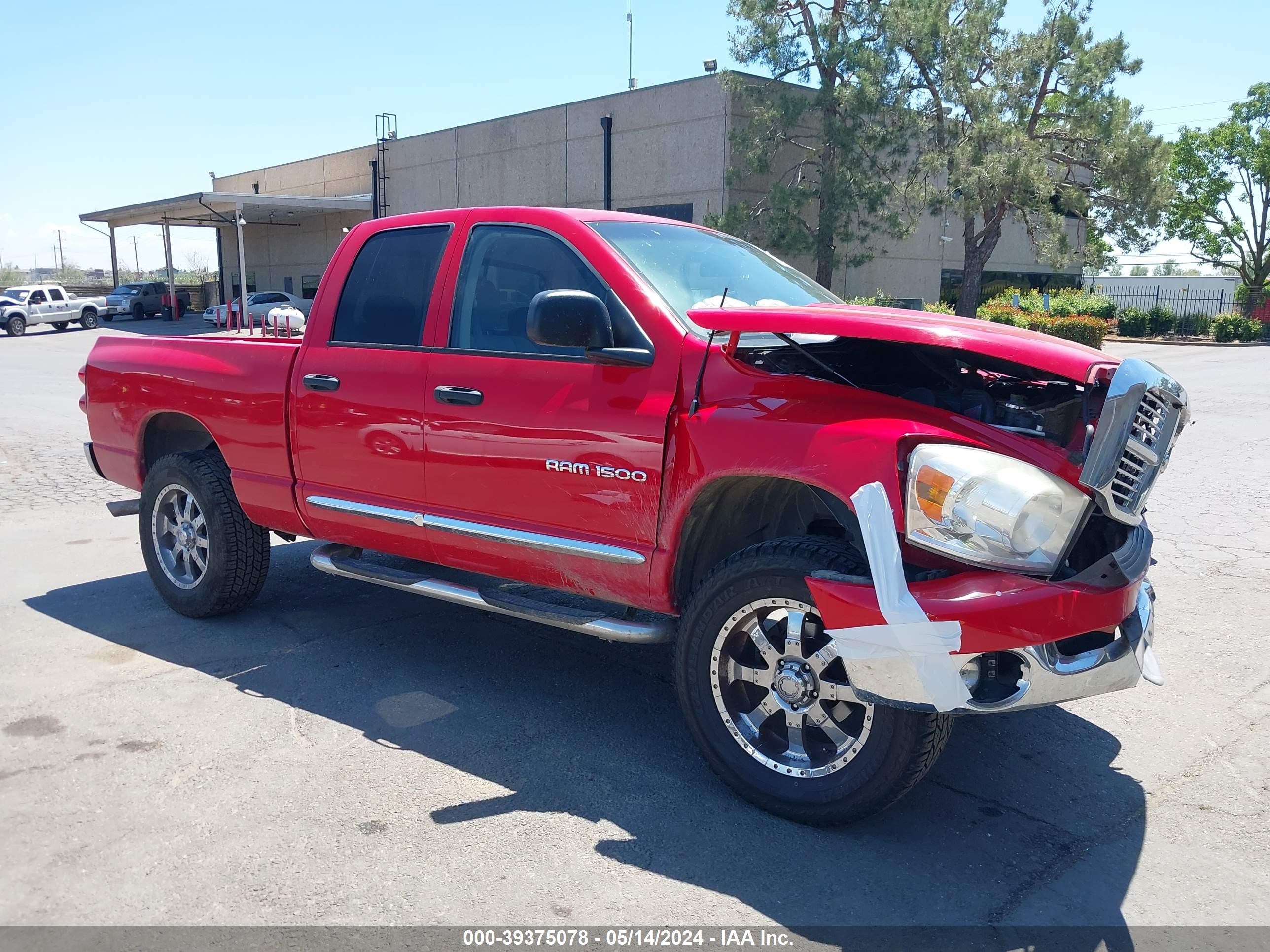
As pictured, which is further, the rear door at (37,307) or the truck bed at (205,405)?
the rear door at (37,307)

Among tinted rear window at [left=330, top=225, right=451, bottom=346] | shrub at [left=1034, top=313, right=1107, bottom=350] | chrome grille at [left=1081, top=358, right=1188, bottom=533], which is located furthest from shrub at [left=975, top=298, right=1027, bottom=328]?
chrome grille at [left=1081, top=358, right=1188, bottom=533]

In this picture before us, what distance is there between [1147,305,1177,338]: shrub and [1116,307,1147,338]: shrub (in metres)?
0.15

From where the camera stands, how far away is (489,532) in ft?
13.7

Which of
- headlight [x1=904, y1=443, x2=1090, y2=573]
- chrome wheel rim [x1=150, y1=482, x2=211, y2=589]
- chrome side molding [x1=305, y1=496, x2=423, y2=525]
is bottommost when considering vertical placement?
chrome wheel rim [x1=150, y1=482, x2=211, y2=589]

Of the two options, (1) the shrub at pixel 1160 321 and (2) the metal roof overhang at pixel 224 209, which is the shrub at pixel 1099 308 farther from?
(2) the metal roof overhang at pixel 224 209

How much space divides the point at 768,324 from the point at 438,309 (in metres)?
1.76

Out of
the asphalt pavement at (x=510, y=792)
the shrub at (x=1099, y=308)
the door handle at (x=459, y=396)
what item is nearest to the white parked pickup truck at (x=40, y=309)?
the shrub at (x=1099, y=308)

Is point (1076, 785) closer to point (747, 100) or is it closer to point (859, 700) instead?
point (859, 700)

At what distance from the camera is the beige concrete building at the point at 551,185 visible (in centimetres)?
2952

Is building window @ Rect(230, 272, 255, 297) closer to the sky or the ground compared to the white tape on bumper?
closer to the sky

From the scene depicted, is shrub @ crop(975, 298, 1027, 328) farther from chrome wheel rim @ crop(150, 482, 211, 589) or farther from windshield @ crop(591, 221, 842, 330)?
chrome wheel rim @ crop(150, 482, 211, 589)

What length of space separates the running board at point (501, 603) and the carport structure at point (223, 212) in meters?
31.3

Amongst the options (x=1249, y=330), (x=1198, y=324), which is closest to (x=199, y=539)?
(x=1249, y=330)

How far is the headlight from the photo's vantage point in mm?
2986
